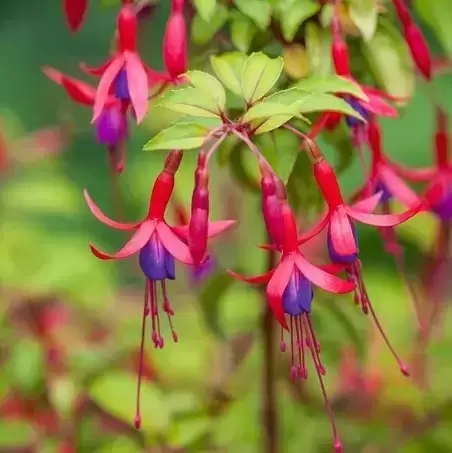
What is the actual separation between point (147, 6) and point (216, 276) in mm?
285

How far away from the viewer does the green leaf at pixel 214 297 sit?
3.03 ft

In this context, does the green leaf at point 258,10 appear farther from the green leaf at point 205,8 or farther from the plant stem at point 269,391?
the plant stem at point 269,391

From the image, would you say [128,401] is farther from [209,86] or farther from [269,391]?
[209,86]

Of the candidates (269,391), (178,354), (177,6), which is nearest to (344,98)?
(177,6)

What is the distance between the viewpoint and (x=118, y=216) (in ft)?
2.92

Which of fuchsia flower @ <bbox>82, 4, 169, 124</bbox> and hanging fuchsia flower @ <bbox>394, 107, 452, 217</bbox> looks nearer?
fuchsia flower @ <bbox>82, 4, 169, 124</bbox>

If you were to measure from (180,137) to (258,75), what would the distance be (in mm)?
73

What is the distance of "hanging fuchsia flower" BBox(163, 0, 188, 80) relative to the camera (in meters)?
0.68

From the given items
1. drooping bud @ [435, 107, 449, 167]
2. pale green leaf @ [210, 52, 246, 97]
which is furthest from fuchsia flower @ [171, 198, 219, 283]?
drooping bud @ [435, 107, 449, 167]

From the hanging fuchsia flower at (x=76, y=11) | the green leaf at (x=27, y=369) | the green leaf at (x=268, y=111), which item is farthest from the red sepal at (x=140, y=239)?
the green leaf at (x=27, y=369)

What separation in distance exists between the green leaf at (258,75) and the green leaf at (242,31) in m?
0.07

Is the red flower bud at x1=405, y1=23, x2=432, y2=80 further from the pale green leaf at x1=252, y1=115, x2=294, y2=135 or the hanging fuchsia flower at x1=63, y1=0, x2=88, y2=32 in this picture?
the hanging fuchsia flower at x1=63, y1=0, x2=88, y2=32

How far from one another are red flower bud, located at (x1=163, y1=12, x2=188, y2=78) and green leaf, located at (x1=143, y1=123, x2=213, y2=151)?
0.07 metres

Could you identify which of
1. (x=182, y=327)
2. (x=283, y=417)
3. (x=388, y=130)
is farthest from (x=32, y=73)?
(x=283, y=417)
